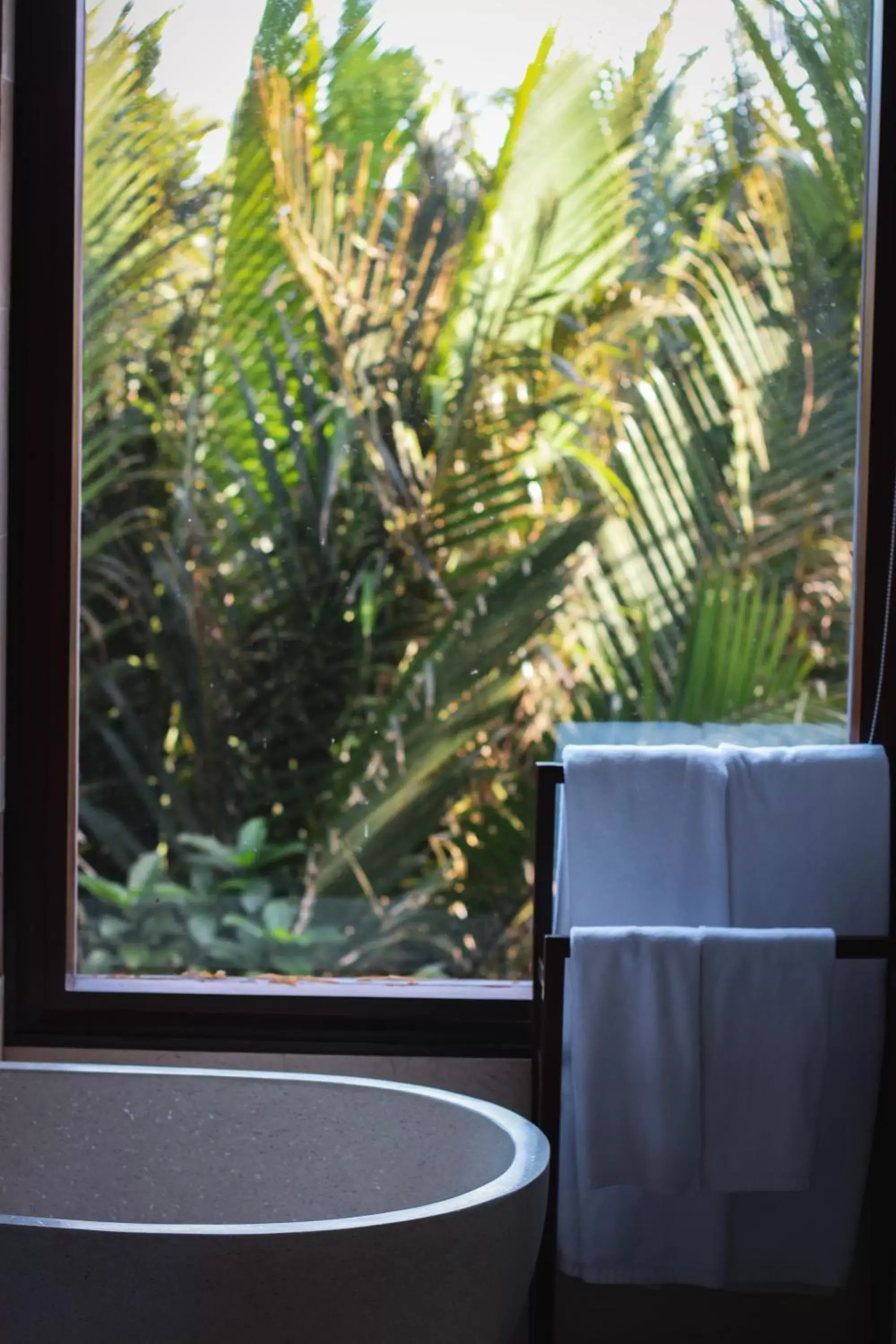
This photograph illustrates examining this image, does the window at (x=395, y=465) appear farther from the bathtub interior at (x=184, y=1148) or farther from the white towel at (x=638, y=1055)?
the white towel at (x=638, y=1055)

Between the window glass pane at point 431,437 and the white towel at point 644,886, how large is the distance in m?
0.24

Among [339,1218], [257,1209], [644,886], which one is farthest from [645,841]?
[257,1209]

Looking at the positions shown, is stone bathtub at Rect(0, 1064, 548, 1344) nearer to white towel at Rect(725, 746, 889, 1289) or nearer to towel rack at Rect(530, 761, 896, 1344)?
towel rack at Rect(530, 761, 896, 1344)

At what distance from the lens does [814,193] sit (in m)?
2.09

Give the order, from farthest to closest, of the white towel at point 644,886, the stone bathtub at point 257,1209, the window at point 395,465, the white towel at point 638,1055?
the window at point 395,465 → the white towel at point 644,886 → the white towel at point 638,1055 → the stone bathtub at point 257,1209

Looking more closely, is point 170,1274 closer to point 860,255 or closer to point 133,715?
point 133,715

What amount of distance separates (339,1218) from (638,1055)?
1.50ft

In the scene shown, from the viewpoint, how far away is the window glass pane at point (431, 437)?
6.88 ft

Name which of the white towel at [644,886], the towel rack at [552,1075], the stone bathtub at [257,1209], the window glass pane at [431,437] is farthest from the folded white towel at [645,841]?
the stone bathtub at [257,1209]

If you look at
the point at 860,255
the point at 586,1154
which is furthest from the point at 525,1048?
the point at 860,255

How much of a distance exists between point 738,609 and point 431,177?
2.80ft

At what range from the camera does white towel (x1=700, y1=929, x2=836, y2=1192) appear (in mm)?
1786

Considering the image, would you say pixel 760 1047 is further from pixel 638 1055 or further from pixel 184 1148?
pixel 184 1148

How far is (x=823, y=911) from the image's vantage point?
6.42 feet
